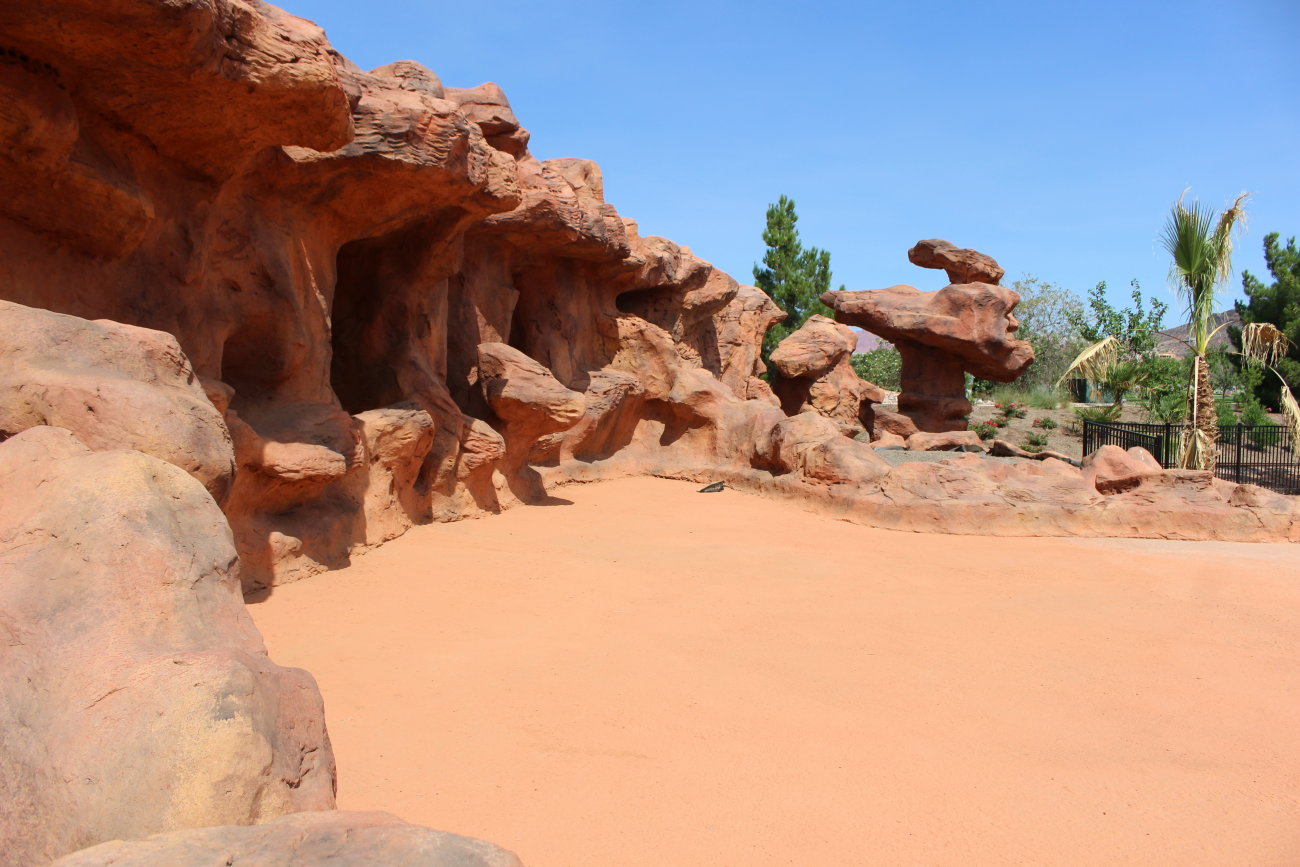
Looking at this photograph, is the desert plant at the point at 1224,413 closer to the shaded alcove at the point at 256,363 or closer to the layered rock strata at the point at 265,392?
the layered rock strata at the point at 265,392

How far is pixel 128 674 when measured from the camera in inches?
78.4

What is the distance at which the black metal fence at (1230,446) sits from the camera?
14.1 meters

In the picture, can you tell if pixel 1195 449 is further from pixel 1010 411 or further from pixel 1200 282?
pixel 1010 411

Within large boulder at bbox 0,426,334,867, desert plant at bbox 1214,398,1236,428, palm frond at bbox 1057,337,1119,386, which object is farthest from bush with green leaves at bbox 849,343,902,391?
large boulder at bbox 0,426,334,867

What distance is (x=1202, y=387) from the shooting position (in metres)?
13.8

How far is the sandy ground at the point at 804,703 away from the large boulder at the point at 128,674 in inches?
27.2

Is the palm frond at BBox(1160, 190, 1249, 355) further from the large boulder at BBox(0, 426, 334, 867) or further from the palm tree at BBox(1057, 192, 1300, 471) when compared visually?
the large boulder at BBox(0, 426, 334, 867)

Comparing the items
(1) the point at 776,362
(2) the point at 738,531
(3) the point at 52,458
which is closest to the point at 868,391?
(1) the point at 776,362

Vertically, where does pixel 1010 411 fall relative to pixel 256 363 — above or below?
above

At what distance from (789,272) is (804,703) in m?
25.5

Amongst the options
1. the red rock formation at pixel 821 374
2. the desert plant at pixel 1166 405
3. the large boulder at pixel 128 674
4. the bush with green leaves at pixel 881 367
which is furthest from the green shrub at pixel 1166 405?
the large boulder at pixel 128 674

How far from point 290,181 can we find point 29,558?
3.80m

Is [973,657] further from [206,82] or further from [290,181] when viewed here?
[290,181]

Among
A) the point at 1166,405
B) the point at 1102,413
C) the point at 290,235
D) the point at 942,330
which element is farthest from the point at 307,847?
the point at 1102,413
